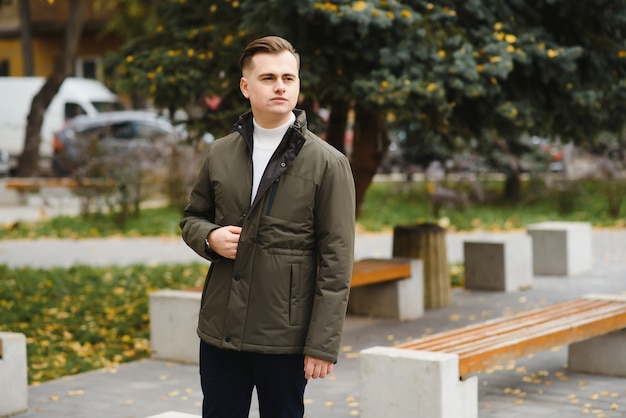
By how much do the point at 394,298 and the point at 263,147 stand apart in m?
5.72

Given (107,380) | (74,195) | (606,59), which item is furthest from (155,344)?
(74,195)

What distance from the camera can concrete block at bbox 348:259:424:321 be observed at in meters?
9.59

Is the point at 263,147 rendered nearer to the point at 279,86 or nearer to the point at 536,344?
the point at 279,86

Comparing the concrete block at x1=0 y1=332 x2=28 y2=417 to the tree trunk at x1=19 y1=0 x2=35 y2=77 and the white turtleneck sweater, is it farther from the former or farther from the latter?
the tree trunk at x1=19 y1=0 x2=35 y2=77

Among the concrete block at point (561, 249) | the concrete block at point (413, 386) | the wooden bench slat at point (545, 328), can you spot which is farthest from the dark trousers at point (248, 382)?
the concrete block at point (561, 249)

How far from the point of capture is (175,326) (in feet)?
26.0

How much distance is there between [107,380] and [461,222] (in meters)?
10.6

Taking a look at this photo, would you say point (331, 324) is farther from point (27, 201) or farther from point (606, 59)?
point (27, 201)

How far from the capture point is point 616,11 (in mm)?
8688

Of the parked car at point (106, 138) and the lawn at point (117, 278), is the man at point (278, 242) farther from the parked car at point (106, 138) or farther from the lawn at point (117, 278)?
the parked car at point (106, 138)

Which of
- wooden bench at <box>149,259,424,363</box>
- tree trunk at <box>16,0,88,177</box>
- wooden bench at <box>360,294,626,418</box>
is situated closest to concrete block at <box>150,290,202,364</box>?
wooden bench at <box>149,259,424,363</box>

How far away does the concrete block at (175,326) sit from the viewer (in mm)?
7836

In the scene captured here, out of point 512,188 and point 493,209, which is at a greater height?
point 512,188

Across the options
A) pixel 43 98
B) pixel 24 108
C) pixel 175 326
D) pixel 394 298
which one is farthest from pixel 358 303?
pixel 24 108
